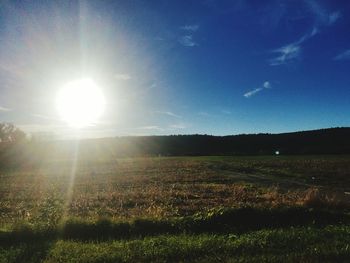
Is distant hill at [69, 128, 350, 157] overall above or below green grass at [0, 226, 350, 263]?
above

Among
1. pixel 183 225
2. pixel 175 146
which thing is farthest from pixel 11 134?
pixel 183 225

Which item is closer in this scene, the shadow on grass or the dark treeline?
the shadow on grass

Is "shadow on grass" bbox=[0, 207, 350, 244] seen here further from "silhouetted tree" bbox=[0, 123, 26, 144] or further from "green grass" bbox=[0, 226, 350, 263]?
"silhouetted tree" bbox=[0, 123, 26, 144]

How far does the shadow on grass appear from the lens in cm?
1556

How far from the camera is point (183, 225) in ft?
53.7

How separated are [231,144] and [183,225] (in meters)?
127

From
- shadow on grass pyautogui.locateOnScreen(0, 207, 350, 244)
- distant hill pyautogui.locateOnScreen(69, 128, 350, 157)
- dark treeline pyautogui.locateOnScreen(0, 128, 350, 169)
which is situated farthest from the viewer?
distant hill pyautogui.locateOnScreen(69, 128, 350, 157)

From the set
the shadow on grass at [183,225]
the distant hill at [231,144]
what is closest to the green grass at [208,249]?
the shadow on grass at [183,225]

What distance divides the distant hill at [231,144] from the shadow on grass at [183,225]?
84116 millimetres

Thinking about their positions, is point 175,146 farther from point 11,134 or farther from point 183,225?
point 183,225

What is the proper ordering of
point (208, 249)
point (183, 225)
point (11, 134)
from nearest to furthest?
point (208, 249), point (183, 225), point (11, 134)

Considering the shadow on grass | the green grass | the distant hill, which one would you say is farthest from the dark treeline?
the green grass

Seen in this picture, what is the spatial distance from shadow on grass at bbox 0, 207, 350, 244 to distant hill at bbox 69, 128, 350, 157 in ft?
276

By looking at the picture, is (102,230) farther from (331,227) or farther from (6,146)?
(6,146)
